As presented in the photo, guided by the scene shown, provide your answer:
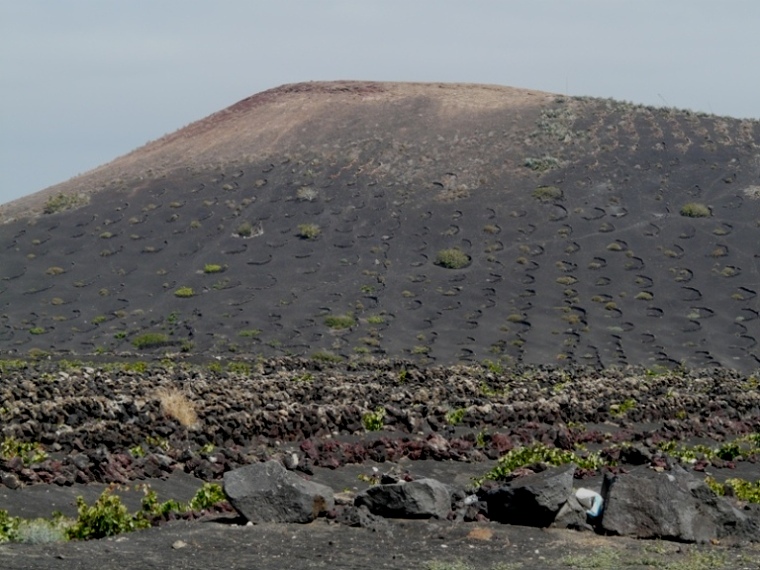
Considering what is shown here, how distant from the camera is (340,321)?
166 feet

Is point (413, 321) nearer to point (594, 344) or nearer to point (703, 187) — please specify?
point (594, 344)

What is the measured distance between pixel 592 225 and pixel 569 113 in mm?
15606

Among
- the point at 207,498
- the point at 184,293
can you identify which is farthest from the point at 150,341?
the point at 207,498

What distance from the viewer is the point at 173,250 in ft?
200

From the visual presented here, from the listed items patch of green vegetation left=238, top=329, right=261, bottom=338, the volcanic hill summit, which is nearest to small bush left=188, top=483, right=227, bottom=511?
the volcanic hill summit

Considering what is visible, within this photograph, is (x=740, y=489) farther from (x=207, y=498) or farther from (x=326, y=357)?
(x=326, y=357)

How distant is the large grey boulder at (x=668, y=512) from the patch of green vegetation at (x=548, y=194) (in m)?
53.1

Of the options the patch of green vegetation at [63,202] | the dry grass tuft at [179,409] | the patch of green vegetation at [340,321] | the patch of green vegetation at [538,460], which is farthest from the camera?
the patch of green vegetation at [63,202]

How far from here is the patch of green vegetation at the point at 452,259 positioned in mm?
57812

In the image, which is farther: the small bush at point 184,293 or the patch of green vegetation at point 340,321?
the small bush at point 184,293

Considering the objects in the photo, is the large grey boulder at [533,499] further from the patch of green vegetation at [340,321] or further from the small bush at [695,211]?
the small bush at [695,211]

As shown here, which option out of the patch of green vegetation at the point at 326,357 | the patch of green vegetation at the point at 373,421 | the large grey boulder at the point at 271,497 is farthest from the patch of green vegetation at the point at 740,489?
the patch of green vegetation at the point at 326,357

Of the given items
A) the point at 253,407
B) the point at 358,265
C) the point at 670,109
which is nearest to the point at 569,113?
the point at 670,109

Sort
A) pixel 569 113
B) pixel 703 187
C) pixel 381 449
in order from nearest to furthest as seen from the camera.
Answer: pixel 381 449 < pixel 703 187 < pixel 569 113
